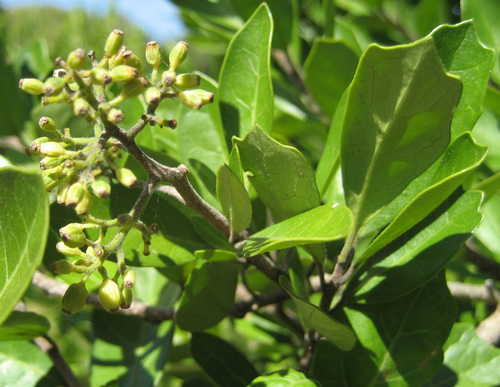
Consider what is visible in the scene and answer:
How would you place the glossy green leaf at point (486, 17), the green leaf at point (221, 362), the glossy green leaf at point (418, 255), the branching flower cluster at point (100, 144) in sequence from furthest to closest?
the glossy green leaf at point (486, 17)
the green leaf at point (221, 362)
the glossy green leaf at point (418, 255)
the branching flower cluster at point (100, 144)

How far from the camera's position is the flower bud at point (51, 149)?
0.99 m

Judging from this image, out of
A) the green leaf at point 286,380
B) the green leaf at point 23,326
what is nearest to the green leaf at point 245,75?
the green leaf at point 286,380

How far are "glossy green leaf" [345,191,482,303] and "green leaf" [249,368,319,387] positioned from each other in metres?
0.28

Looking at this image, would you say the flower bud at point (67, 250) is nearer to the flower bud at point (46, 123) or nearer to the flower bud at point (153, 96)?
the flower bud at point (46, 123)

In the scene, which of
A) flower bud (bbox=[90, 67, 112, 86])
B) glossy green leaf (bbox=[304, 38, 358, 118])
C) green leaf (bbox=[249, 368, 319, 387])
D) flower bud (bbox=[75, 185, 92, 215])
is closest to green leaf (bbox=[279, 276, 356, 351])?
green leaf (bbox=[249, 368, 319, 387])

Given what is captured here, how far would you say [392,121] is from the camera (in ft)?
3.67

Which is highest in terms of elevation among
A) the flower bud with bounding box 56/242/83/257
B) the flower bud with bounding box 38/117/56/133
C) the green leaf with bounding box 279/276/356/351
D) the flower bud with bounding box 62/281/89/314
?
the flower bud with bounding box 38/117/56/133

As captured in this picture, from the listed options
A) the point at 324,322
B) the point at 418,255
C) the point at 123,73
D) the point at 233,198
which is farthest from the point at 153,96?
the point at 418,255

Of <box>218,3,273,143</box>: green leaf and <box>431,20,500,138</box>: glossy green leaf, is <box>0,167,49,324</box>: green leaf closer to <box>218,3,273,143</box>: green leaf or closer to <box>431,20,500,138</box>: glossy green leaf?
<box>218,3,273,143</box>: green leaf

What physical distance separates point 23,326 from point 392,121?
1.09 meters

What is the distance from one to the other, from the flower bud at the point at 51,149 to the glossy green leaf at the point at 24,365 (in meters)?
0.98

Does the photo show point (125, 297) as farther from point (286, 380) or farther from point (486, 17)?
point (486, 17)

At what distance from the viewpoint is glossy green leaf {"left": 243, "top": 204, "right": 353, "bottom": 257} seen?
0.92 meters

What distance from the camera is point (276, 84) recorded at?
2.30 m
